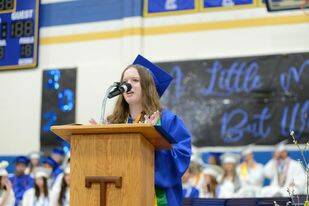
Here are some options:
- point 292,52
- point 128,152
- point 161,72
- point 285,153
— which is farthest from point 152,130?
point 292,52

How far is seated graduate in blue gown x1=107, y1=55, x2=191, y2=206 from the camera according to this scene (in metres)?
3.06

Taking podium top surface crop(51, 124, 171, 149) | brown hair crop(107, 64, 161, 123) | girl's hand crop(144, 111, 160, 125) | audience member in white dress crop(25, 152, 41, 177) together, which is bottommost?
audience member in white dress crop(25, 152, 41, 177)

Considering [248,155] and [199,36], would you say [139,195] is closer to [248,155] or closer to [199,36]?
[248,155]

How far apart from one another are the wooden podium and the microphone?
0.38m

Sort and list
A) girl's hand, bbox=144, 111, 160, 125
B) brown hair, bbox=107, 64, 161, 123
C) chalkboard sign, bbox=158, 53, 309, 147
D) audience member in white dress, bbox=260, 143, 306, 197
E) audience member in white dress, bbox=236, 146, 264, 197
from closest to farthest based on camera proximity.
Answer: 1. girl's hand, bbox=144, 111, 160, 125
2. brown hair, bbox=107, 64, 161, 123
3. audience member in white dress, bbox=260, 143, 306, 197
4. audience member in white dress, bbox=236, 146, 264, 197
5. chalkboard sign, bbox=158, 53, 309, 147

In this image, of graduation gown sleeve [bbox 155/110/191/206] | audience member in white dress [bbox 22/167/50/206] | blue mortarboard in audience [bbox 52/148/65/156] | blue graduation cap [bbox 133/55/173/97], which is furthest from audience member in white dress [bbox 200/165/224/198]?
graduation gown sleeve [bbox 155/110/191/206]

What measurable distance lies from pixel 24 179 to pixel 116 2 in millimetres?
4260

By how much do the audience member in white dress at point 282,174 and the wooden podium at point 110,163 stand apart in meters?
6.93

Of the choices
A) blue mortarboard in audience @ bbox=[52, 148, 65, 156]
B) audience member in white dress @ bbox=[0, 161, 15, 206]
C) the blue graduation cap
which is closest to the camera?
the blue graduation cap

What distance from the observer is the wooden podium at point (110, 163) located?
2656mm

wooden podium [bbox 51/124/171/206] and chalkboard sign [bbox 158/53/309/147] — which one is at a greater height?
chalkboard sign [bbox 158/53/309/147]

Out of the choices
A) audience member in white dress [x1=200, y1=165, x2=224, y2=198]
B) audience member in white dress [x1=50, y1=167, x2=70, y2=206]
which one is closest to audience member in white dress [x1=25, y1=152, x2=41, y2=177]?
audience member in white dress [x1=50, y1=167, x2=70, y2=206]

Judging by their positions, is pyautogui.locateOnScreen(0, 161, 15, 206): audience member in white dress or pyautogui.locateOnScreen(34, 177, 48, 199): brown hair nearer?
pyautogui.locateOnScreen(0, 161, 15, 206): audience member in white dress

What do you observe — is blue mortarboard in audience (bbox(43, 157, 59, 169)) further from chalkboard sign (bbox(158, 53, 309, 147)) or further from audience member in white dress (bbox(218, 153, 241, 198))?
audience member in white dress (bbox(218, 153, 241, 198))
